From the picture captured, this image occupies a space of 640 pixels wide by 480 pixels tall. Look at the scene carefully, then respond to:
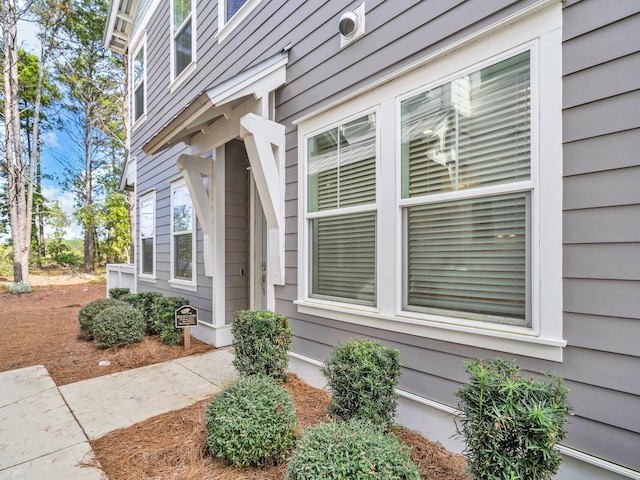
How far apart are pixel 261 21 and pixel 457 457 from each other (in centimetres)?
465

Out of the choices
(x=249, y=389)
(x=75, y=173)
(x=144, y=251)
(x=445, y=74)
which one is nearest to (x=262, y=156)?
(x=445, y=74)

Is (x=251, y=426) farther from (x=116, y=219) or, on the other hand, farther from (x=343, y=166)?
(x=116, y=219)

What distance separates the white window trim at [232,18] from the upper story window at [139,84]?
3.45 metres

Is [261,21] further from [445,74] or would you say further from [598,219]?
[598,219]

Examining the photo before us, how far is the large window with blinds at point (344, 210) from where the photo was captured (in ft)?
9.02

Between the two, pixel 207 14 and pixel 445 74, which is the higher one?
pixel 207 14

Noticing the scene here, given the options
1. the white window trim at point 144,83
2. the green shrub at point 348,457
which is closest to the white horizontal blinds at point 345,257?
the green shrub at point 348,457

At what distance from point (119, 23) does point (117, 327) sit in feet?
25.9

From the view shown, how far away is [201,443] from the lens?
87.3 inches

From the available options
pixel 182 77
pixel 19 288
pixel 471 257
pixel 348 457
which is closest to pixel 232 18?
pixel 182 77

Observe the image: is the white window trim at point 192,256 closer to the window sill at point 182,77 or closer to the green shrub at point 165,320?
the green shrub at point 165,320

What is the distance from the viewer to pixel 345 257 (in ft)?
9.71

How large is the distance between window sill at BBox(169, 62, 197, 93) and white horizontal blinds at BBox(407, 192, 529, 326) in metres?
4.72

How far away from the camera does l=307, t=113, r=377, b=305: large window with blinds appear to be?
2.75 meters
